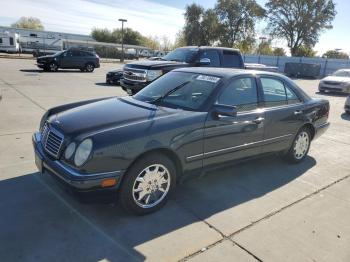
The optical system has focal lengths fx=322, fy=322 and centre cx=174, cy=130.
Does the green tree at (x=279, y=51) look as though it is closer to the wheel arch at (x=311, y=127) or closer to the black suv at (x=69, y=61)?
the black suv at (x=69, y=61)

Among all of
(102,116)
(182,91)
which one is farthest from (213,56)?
(102,116)

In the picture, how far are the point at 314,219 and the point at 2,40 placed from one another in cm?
4580

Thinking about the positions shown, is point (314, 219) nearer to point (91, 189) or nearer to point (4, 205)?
point (91, 189)

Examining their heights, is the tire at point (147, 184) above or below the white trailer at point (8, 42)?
below

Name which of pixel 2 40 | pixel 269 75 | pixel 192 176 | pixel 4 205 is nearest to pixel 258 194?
pixel 192 176

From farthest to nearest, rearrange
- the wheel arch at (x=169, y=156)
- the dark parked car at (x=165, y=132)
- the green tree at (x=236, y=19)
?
1. the green tree at (x=236, y=19)
2. the wheel arch at (x=169, y=156)
3. the dark parked car at (x=165, y=132)

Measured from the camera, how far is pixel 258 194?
4293 millimetres

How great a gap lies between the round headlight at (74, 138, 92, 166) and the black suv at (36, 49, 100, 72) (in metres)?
19.5

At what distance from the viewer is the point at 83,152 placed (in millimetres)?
3133

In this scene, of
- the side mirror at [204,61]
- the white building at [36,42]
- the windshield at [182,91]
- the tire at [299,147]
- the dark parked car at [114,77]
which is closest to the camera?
the windshield at [182,91]

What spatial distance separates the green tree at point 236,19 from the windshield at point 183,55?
1956 inches

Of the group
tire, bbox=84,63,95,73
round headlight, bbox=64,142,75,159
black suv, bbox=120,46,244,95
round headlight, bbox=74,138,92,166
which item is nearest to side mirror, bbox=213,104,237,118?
round headlight, bbox=74,138,92,166

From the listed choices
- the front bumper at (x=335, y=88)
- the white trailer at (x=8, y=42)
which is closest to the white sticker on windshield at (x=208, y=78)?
the front bumper at (x=335, y=88)

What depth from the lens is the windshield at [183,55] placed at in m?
10.0
